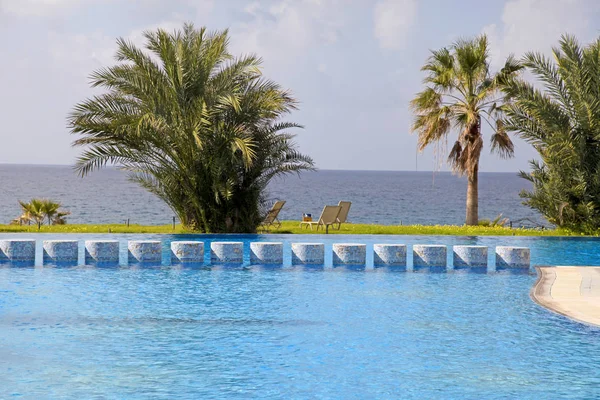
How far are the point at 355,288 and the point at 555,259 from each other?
Answer: 5.59 m

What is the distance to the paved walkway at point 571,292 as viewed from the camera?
9.61 m

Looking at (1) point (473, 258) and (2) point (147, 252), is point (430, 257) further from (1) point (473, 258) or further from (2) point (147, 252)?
(2) point (147, 252)

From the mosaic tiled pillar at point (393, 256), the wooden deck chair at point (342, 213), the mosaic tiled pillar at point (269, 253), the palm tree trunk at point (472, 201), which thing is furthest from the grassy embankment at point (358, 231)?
the mosaic tiled pillar at point (393, 256)

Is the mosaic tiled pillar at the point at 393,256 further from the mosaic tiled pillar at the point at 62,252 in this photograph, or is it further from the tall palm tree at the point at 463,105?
the tall palm tree at the point at 463,105

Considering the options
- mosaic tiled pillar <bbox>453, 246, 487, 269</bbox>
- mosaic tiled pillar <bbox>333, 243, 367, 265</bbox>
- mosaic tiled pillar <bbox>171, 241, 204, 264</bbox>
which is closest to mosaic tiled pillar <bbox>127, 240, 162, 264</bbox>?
mosaic tiled pillar <bbox>171, 241, 204, 264</bbox>

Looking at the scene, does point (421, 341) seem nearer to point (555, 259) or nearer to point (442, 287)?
point (442, 287)

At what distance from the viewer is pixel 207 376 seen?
7215 millimetres

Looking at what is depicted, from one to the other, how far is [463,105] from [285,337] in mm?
16871

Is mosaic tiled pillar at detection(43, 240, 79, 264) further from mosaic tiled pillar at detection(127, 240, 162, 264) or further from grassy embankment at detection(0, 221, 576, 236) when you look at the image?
grassy embankment at detection(0, 221, 576, 236)

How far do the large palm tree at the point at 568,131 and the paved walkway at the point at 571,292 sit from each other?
7142mm

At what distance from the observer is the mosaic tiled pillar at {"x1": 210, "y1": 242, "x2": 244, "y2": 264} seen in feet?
47.8

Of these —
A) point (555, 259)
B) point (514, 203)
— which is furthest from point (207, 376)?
point (514, 203)

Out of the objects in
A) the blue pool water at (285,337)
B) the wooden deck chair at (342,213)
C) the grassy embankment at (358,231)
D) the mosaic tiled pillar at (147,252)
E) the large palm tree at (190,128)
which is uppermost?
the large palm tree at (190,128)

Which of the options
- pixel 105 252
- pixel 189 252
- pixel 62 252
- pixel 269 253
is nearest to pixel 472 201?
pixel 269 253
